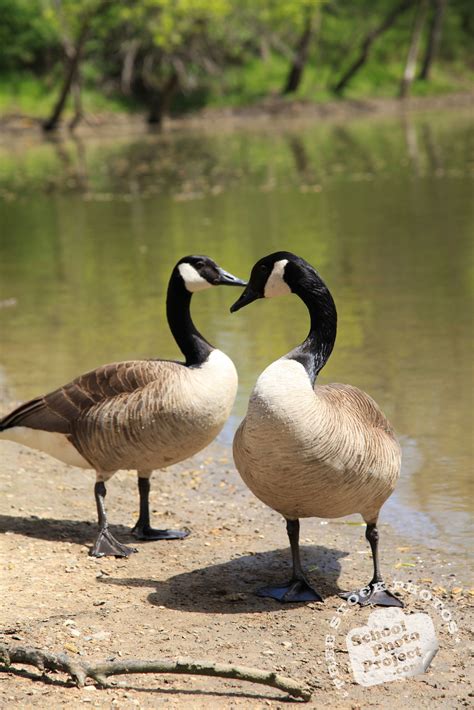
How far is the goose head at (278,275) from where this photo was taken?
4766 mm

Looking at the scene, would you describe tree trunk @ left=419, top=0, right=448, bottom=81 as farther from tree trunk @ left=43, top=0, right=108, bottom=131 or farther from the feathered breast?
the feathered breast

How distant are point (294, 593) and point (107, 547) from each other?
114 cm

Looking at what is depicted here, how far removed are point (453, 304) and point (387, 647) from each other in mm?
6980

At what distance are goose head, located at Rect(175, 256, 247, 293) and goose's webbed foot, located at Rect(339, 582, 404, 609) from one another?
200 cm

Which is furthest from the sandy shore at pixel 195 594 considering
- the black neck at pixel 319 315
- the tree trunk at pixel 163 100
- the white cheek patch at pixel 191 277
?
the tree trunk at pixel 163 100

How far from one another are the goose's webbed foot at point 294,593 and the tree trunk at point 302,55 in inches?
1752

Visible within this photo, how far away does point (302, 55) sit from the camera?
46562mm

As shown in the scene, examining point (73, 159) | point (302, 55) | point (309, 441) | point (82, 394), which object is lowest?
point (73, 159)

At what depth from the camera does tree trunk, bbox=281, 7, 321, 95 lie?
4666cm

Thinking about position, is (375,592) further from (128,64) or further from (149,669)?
(128,64)

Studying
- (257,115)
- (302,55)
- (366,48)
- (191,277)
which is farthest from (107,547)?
(366,48)

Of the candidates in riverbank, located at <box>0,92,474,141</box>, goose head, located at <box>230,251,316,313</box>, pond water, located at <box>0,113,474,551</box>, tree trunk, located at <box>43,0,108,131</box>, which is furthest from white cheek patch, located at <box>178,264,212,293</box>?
riverbank, located at <box>0,92,474,141</box>

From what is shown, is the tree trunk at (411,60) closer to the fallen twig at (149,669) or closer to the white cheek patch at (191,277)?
the white cheek patch at (191,277)

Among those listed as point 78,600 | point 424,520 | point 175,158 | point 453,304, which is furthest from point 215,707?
point 175,158
